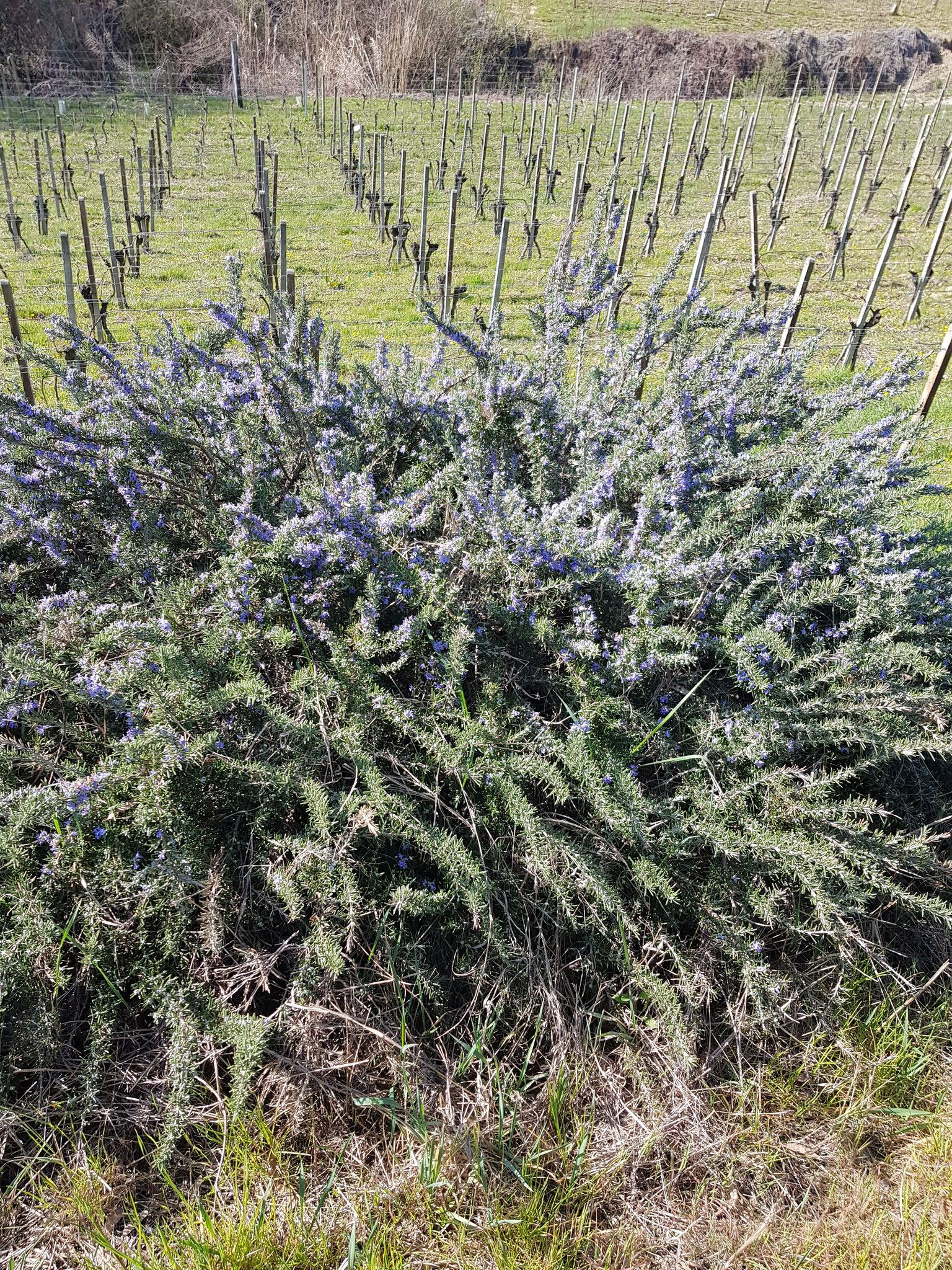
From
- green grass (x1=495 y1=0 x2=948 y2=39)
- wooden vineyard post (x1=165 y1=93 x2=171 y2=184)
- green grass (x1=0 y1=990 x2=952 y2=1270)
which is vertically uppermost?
green grass (x1=495 y1=0 x2=948 y2=39)

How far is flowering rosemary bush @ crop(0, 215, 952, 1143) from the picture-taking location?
6.29ft

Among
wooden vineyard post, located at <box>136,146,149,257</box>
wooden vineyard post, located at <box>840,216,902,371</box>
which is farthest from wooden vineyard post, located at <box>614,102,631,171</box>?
wooden vineyard post, located at <box>136,146,149,257</box>

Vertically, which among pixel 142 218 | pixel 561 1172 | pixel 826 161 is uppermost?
pixel 826 161

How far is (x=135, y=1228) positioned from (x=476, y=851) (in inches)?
44.2

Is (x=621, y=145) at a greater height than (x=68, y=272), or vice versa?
(x=621, y=145)

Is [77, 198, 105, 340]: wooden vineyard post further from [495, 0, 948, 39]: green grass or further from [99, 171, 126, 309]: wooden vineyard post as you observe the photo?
[495, 0, 948, 39]: green grass

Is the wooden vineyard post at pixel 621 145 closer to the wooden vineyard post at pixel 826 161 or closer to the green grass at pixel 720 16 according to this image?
the wooden vineyard post at pixel 826 161

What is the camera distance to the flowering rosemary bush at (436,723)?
192 centimetres

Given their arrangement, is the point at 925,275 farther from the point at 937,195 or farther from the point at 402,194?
the point at 937,195

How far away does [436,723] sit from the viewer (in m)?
2.14

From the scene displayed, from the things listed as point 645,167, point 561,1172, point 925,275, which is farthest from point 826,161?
point 561,1172

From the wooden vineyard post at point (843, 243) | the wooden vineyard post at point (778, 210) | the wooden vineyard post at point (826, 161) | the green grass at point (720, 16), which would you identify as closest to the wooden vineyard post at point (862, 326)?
the wooden vineyard post at point (843, 243)

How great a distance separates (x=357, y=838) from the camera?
2029 mm

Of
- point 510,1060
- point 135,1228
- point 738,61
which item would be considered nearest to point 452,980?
point 510,1060
